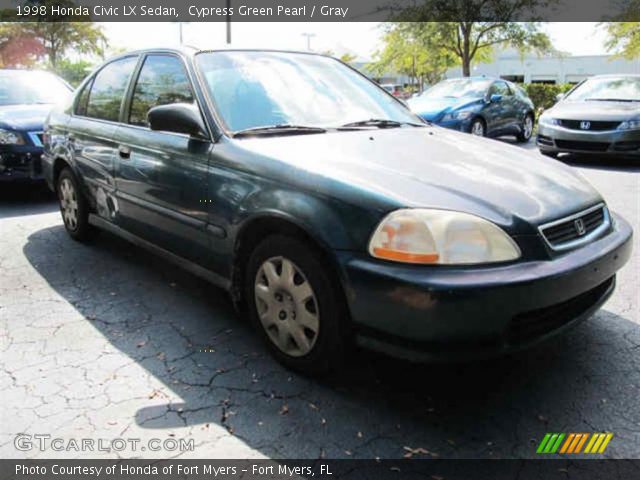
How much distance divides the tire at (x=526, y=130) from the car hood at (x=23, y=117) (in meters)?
9.37

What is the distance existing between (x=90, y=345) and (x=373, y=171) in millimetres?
1802

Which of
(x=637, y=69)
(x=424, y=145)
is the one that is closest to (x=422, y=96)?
(x=424, y=145)

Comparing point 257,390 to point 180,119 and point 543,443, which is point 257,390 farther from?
point 180,119

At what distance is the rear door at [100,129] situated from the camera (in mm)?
3885

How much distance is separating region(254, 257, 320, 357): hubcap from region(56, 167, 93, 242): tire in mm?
2388

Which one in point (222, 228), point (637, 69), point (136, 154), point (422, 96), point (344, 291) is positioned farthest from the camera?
point (637, 69)

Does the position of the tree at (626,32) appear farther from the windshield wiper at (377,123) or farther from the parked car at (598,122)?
the windshield wiper at (377,123)

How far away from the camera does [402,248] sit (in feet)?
7.14

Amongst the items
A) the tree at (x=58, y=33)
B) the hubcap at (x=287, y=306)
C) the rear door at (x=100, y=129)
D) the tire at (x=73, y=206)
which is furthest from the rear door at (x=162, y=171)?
the tree at (x=58, y=33)

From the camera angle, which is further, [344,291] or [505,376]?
[505,376]

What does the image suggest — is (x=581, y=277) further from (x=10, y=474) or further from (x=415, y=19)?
(x=415, y=19)

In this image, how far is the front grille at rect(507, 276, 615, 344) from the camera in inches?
87.4

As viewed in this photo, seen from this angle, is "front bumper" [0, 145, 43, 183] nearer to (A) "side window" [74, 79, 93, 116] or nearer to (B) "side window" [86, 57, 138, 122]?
(A) "side window" [74, 79, 93, 116]

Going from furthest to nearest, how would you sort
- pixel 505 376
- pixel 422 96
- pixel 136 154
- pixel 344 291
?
pixel 422 96, pixel 136 154, pixel 505 376, pixel 344 291
